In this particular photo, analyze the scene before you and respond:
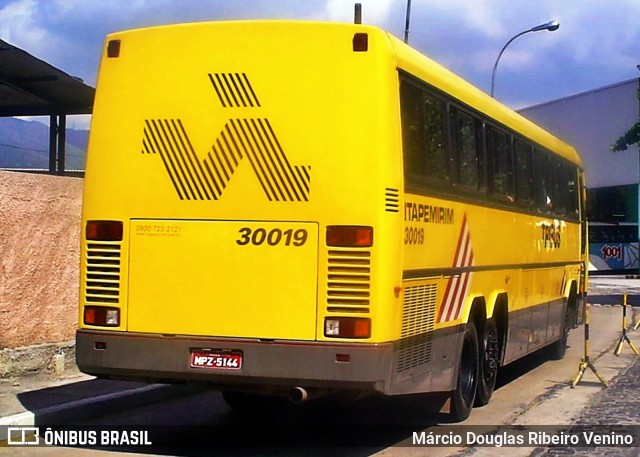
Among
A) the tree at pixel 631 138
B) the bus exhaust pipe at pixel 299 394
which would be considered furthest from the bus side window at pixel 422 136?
the tree at pixel 631 138

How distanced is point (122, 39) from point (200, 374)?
2.96m

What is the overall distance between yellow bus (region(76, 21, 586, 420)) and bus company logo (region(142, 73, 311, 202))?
0.01 meters

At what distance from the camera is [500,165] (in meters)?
11.1

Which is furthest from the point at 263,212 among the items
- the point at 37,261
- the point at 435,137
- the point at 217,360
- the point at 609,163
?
the point at 609,163

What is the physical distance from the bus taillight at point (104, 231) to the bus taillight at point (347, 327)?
1931mm

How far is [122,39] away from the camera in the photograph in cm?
837

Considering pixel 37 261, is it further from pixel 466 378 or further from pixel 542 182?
pixel 542 182

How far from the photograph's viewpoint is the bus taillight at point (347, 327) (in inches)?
292

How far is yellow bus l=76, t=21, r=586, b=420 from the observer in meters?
7.50

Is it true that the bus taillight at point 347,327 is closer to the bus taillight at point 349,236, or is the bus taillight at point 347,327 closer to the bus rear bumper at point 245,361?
the bus rear bumper at point 245,361

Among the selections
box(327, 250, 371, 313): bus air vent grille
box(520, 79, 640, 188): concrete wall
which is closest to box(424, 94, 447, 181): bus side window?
box(327, 250, 371, 313): bus air vent grille

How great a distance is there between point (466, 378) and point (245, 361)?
3.31 metres

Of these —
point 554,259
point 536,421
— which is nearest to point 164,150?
point 536,421

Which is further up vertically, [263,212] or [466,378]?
[263,212]
